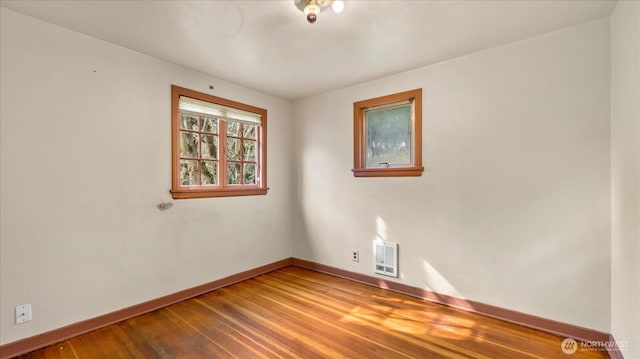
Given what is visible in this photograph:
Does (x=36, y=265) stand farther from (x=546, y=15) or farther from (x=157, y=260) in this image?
(x=546, y=15)

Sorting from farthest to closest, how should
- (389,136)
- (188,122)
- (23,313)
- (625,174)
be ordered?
1. (389,136)
2. (188,122)
3. (23,313)
4. (625,174)

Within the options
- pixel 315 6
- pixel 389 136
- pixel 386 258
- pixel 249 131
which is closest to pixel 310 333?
pixel 386 258

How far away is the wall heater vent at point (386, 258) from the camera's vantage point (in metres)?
3.16

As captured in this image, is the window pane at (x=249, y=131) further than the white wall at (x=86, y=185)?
Yes

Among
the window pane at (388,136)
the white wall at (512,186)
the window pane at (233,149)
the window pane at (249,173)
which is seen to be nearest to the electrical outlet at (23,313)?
the window pane at (233,149)

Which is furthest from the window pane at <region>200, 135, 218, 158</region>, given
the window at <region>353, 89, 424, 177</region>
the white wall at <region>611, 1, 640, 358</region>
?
the white wall at <region>611, 1, 640, 358</region>

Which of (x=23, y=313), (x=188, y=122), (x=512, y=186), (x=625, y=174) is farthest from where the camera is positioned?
(x=188, y=122)

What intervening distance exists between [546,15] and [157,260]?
3870mm

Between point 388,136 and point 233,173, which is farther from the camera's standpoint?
point 233,173

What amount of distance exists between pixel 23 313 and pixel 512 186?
3.96 meters

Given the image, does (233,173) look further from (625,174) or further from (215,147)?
(625,174)

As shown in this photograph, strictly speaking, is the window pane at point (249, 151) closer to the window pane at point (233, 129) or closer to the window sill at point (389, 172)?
the window pane at point (233, 129)

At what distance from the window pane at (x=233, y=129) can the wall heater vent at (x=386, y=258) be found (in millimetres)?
2174

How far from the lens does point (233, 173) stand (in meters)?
3.51
